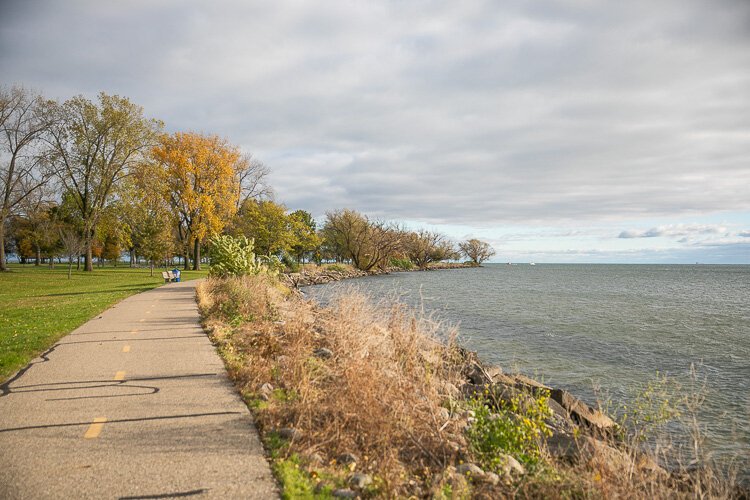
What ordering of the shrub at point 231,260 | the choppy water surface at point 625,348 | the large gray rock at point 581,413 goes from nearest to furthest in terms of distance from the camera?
1. the large gray rock at point 581,413
2. the choppy water surface at point 625,348
3. the shrub at point 231,260

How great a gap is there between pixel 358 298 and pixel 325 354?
123cm

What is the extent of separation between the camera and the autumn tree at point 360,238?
67.8 m

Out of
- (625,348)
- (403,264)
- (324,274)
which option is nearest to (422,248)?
(403,264)

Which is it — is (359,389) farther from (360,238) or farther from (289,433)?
(360,238)

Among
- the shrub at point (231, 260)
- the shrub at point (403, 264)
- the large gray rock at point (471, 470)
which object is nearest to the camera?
the large gray rock at point (471, 470)

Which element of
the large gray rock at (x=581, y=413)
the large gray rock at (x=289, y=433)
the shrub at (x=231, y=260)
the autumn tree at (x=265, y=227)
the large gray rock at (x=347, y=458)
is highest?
the autumn tree at (x=265, y=227)

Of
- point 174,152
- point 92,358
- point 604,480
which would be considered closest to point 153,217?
point 174,152

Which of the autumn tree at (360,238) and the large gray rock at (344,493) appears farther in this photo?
the autumn tree at (360,238)

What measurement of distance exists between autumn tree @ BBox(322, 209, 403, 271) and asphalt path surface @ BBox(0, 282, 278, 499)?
2323 inches

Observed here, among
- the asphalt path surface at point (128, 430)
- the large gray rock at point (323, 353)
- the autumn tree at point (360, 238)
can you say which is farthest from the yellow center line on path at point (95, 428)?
the autumn tree at point (360, 238)

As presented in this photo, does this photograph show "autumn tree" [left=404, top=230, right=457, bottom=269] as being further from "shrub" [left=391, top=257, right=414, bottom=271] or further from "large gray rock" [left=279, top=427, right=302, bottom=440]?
"large gray rock" [left=279, top=427, right=302, bottom=440]

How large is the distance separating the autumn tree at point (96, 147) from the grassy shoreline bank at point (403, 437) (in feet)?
117

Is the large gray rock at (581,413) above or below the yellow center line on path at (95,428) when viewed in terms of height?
below

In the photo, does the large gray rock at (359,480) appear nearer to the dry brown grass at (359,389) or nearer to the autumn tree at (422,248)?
the dry brown grass at (359,389)
